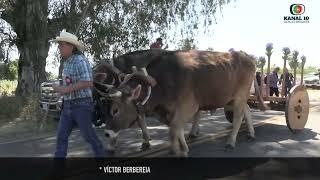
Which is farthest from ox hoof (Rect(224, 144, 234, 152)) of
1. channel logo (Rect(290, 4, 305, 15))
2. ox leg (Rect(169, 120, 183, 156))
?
channel logo (Rect(290, 4, 305, 15))

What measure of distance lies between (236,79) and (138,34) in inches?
435

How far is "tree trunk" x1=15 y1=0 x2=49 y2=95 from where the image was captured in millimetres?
17656

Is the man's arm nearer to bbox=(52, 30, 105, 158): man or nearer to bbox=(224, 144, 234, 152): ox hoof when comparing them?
bbox=(52, 30, 105, 158): man

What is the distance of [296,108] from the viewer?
11688 mm

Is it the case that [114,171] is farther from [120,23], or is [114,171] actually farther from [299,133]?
[120,23]

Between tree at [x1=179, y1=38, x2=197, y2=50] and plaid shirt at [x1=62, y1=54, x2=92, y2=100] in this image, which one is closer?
plaid shirt at [x1=62, y1=54, x2=92, y2=100]

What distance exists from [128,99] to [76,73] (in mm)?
880

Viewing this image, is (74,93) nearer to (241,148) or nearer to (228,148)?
(228,148)

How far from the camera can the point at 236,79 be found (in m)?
9.69

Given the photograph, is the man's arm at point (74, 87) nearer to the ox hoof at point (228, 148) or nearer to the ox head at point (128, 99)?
the ox head at point (128, 99)

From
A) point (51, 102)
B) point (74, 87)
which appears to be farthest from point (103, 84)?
point (51, 102)

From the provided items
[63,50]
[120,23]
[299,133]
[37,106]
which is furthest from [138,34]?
[63,50]

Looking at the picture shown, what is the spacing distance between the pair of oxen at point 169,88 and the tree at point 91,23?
Answer: 8.98 m

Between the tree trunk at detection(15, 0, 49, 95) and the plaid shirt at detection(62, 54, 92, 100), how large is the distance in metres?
10.8
